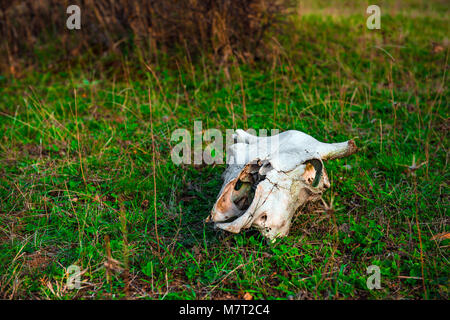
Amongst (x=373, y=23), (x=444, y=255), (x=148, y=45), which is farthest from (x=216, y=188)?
(x=373, y=23)

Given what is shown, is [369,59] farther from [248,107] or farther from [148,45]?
[148,45]

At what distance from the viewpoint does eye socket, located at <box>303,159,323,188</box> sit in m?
2.94

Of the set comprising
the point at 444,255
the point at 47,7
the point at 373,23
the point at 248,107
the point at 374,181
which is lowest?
the point at 444,255

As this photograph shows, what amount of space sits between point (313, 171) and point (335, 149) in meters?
→ 0.30

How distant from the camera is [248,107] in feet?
15.2

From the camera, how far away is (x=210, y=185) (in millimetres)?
3539

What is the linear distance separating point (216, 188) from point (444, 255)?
1.82m

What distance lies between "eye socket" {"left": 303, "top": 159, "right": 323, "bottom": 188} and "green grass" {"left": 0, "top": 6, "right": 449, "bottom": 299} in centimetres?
19

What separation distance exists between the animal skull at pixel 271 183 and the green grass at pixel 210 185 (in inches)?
7.9
